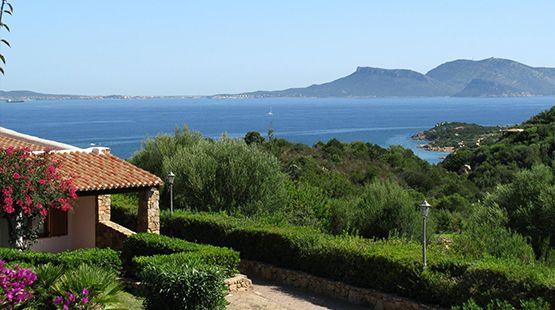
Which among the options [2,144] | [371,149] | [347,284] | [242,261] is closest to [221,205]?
[242,261]

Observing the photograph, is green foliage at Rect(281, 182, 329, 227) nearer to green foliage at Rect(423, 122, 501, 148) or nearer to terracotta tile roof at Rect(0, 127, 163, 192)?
terracotta tile roof at Rect(0, 127, 163, 192)

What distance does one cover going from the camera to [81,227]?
60.8 feet

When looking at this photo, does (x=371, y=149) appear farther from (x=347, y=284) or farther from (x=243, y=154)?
(x=347, y=284)

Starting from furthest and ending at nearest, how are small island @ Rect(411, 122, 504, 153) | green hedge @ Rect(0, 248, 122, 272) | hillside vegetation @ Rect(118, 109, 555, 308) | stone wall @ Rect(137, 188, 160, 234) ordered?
small island @ Rect(411, 122, 504, 153) → stone wall @ Rect(137, 188, 160, 234) → hillside vegetation @ Rect(118, 109, 555, 308) → green hedge @ Rect(0, 248, 122, 272)

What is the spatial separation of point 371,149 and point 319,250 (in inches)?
1696

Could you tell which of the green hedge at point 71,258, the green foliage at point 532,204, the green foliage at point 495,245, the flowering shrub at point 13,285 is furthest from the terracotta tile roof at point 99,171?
the green foliage at point 532,204

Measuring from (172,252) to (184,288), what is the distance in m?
3.44

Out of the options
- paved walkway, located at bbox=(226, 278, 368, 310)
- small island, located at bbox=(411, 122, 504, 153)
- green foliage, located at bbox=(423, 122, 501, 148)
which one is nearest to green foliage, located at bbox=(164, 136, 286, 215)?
paved walkway, located at bbox=(226, 278, 368, 310)

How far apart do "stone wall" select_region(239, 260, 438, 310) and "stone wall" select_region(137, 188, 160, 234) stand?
8.16 feet

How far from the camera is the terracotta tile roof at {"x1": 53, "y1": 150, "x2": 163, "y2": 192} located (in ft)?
54.0

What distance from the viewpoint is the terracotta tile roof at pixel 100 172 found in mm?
16469

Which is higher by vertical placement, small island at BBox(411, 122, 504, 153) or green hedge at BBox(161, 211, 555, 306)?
green hedge at BBox(161, 211, 555, 306)

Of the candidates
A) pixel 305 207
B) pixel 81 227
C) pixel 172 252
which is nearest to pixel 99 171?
pixel 81 227

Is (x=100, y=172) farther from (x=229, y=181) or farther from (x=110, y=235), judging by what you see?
(x=229, y=181)
